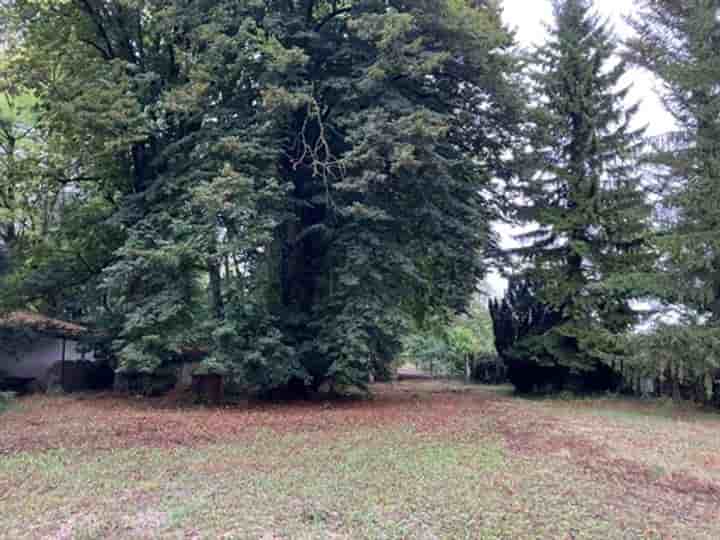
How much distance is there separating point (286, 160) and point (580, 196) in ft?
27.9

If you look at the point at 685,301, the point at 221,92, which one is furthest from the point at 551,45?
the point at 221,92

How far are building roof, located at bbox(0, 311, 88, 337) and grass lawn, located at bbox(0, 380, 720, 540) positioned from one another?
233 inches

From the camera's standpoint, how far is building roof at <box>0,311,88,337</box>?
1594 centimetres

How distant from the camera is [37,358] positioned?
58.5 feet

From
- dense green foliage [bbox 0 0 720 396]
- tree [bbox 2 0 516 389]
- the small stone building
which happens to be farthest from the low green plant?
the small stone building

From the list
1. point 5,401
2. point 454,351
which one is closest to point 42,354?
point 5,401

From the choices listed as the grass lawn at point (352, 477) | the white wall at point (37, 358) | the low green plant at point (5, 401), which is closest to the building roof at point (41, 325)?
the white wall at point (37, 358)

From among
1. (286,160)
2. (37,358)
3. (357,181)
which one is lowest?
(37,358)

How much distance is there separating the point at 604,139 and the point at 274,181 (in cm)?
1020

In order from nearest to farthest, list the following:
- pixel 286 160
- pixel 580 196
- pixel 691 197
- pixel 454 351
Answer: pixel 691 197 → pixel 286 160 → pixel 580 196 → pixel 454 351

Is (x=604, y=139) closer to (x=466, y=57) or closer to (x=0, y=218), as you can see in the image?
(x=466, y=57)

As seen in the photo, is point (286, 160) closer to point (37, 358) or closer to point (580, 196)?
point (580, 196)

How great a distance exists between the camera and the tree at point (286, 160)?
38.2 feet

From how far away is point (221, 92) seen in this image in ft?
44.7
